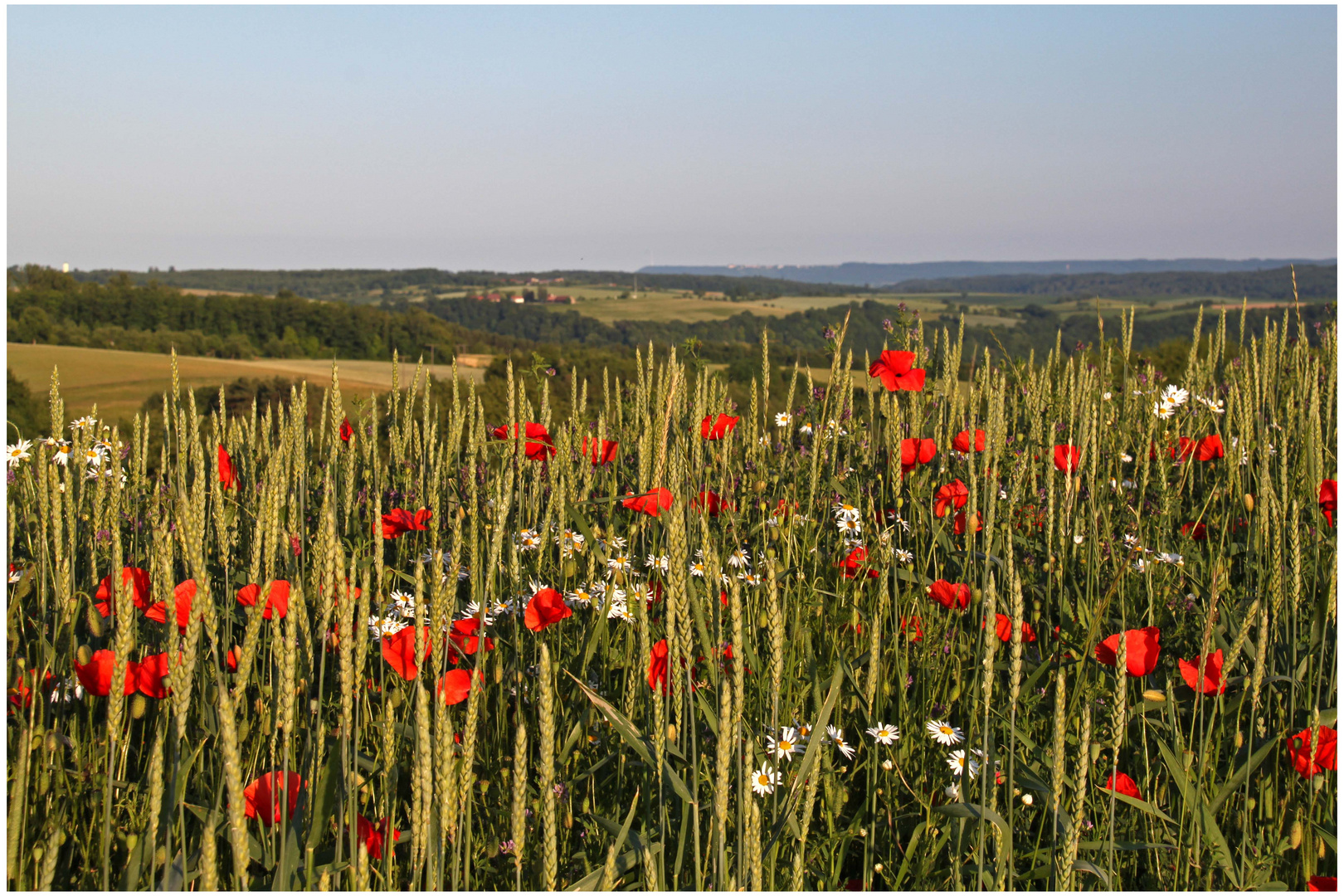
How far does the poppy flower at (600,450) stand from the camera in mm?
2687

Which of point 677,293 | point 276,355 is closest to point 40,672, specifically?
point 276,355

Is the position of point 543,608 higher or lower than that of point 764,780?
higher

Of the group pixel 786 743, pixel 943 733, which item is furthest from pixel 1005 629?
pixel 786 743

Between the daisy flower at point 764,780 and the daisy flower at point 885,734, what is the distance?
0.19 meters

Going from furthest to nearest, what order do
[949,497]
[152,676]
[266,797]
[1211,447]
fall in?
1. [1211,447]
2. [949,497]
3. [152,676]
4. [266,797]

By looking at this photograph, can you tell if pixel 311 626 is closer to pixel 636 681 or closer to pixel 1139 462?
pixel 636 681

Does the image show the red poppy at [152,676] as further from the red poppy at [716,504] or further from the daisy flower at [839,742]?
the red poppy at [716,504]

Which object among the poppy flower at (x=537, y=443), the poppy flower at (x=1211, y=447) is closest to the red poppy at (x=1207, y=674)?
the poppy flower at (x=1211, y=447)

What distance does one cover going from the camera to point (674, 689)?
154 centimetres

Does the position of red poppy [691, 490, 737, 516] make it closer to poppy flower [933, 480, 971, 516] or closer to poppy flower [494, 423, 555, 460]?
poppy flower [494, 423, 555, 460]

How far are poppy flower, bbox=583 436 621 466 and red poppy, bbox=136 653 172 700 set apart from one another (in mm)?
1377

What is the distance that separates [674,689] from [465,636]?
462mm

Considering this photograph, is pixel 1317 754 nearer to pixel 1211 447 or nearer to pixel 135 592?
pixel 1211 447

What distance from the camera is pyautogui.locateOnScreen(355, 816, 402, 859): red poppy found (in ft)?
4.09
